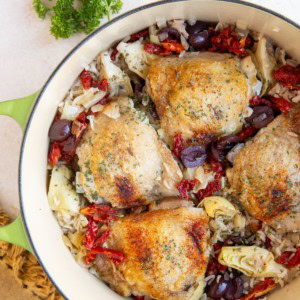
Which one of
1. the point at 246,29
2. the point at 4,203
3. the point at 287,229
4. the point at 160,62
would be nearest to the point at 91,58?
the point at 160,62

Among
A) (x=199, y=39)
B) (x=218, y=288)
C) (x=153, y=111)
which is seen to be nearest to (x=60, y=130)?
(x=153, y=111)

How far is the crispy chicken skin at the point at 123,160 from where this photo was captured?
323cm

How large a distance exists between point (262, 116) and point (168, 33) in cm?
83

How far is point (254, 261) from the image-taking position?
11.0ft

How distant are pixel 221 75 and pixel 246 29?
383 millimetres

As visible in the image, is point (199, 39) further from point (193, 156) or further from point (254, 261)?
point (254, 261)

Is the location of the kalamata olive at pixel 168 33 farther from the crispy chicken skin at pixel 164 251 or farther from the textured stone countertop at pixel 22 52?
the crispy chicken skin at pixel 164 251

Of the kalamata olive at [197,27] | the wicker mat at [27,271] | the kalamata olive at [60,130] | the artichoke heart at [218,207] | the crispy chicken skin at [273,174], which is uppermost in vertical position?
the kalamata olive at [197,27]

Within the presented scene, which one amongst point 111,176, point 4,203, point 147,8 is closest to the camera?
point 147,8

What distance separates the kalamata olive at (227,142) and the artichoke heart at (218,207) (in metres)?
0.34

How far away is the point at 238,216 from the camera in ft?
11.2

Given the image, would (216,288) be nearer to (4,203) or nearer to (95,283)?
(95,283)

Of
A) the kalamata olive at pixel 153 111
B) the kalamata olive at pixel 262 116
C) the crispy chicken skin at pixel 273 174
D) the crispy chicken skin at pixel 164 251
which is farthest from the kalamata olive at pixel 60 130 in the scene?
the kalamata olive at pixel 262 116

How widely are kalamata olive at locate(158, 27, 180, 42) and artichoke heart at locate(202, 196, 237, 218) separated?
1.11 meters
